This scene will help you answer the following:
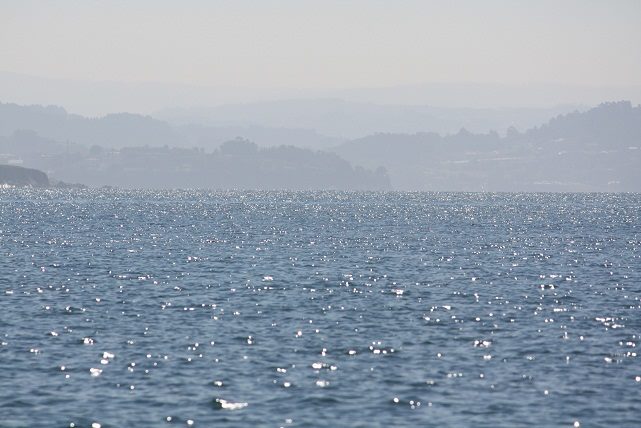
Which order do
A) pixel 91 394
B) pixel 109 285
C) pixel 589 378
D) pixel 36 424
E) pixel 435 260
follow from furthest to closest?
pixel 435 260 → pixel 109 285 → pixel 589 378 → pixel 91 394 → pixel 36 424

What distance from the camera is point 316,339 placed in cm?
5484

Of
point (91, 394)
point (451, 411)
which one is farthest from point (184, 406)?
point (451, 411)

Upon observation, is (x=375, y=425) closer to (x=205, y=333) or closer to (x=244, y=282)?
(x=205, y=333)

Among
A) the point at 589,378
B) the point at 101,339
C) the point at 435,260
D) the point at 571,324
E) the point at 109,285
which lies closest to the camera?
the point at 589,378

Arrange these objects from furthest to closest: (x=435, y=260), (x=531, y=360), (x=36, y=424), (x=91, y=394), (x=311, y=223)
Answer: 1. (x=311, y=223)
2. (x=435, y=260)
3. (x=531, y=360)
4. (x=91, y=394)
5. (x=36, y=424)

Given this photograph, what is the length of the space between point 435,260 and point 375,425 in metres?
67.0

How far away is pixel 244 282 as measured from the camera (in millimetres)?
82125

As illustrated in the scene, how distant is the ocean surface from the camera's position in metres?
40.6

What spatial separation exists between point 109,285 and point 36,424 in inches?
1592

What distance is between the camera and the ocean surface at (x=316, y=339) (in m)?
40.6

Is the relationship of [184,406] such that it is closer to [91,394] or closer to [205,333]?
[91,394]

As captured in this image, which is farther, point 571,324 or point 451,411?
point 571,324

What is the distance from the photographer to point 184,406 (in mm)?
40656

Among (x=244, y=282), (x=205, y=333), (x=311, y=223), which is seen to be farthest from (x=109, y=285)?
(x=311, y=223)
